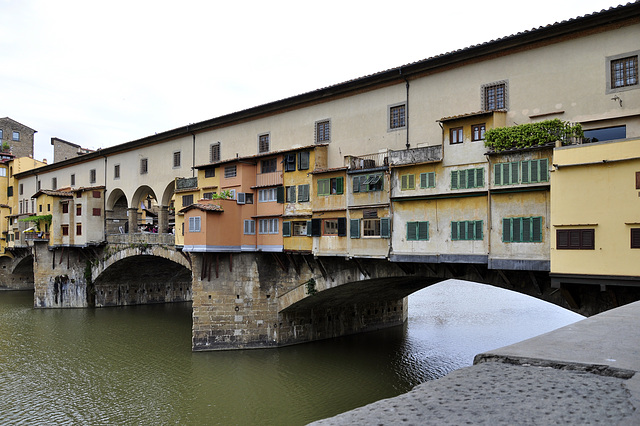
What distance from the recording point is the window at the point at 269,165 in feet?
84.5

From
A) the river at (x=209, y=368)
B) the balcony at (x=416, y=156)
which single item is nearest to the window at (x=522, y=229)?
the balcony at (x=416, y=156)

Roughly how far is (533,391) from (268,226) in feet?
74.7

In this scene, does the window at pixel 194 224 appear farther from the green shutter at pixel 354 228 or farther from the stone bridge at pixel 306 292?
the green shutter at pixel 354 228

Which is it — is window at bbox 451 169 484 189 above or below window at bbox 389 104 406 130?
below

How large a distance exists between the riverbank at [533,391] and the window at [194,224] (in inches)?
877

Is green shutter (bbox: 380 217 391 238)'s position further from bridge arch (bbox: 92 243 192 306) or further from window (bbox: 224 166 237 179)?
bridge arch (bbox: 92 243 192 306)

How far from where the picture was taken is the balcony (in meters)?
19.3

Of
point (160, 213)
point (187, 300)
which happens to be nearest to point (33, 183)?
point (187, 300)

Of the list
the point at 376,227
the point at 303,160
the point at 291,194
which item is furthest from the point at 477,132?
the point at 291,194

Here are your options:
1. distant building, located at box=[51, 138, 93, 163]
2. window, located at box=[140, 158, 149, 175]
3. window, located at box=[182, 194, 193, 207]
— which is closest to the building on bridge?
window, located at box=[182, 194, 193, 207]

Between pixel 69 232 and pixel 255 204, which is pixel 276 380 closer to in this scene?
pixel 255 204

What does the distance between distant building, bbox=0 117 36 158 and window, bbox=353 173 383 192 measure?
58.7m

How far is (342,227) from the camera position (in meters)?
22.3

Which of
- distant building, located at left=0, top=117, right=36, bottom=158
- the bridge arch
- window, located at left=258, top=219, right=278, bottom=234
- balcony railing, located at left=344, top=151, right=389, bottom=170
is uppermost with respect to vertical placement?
distant building, located at left=0, top=117, right=36, bottom=158
